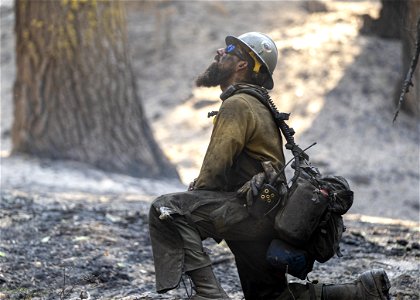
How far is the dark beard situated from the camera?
5.33 meters

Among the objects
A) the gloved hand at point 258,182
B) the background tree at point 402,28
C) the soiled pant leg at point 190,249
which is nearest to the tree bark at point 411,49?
the background tree at point 402,28

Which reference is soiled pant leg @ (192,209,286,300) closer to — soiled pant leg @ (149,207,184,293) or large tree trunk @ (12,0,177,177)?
soiled pant leg @ (149,207,184,293)

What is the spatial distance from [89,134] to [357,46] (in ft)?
25.3

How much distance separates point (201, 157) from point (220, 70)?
335 inches

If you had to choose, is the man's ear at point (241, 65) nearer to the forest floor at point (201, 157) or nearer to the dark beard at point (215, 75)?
the dark beard at point (215, 75)

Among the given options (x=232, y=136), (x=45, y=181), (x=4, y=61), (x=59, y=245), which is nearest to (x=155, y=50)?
(x=4, y=61)

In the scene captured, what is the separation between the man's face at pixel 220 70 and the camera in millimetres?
5320

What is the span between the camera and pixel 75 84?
1117 cm

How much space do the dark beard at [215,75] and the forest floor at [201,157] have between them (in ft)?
5.81

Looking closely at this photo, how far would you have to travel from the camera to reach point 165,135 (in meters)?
14.9

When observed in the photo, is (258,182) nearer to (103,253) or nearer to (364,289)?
(364,289)

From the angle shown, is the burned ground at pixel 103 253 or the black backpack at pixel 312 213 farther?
the burned ground at pixel 103 253

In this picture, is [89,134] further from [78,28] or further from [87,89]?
[78,28]

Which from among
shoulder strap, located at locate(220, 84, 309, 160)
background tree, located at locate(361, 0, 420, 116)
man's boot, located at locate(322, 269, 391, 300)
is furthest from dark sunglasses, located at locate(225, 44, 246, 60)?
background tree, located at locate(361, 0, 420, 116)
